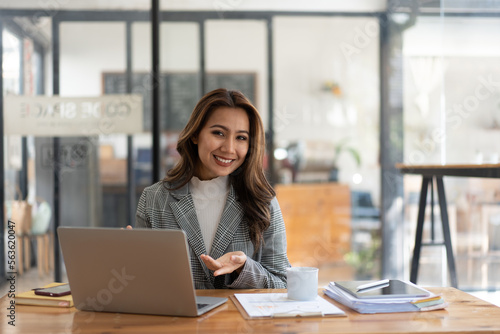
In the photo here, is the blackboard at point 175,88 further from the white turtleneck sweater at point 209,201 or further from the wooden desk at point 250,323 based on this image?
the wooden desk at point 250,323

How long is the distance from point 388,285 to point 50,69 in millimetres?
2794

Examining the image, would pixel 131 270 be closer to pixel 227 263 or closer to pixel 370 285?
pixel 227 263

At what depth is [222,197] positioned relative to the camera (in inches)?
73.7

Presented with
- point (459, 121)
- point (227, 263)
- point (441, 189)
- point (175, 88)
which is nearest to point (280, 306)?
point (227, 263)

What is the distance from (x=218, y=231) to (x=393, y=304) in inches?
26.6

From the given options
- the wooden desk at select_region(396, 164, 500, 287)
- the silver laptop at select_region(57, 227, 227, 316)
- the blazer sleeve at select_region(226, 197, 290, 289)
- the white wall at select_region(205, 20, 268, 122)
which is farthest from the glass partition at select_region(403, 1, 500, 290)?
the silver laptop at select_region(57, 227, 227, 316)

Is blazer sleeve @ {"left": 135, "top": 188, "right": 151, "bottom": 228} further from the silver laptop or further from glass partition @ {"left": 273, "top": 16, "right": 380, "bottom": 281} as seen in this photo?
glass partition @ {"left": 273, "top": 16, "right": 380, "bottom": 281}

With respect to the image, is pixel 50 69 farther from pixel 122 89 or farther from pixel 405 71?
pixel 405 71

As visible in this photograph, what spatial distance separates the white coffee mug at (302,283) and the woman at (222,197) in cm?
40

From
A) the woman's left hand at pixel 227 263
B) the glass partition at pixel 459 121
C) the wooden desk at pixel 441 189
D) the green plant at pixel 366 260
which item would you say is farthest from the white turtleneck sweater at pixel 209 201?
the glass partition at pixel 459 121

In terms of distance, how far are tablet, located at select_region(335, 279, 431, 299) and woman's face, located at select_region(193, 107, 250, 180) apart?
615 mm

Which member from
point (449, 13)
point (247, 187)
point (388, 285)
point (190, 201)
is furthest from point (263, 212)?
point (449, 13)

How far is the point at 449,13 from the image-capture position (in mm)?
3695

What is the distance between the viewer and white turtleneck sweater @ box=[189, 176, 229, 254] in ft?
6.00
